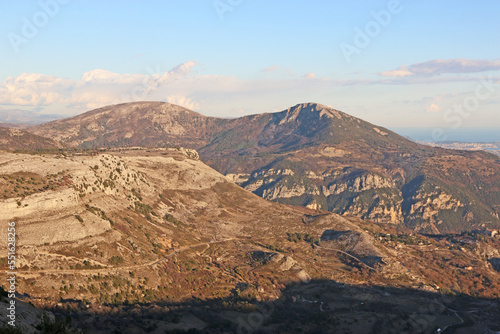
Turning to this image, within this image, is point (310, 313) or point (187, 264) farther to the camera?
point (187, 264)

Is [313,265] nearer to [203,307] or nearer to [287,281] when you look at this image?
[287,281]

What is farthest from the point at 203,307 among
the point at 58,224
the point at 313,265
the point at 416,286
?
the point at 416,286

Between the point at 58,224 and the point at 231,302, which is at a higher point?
the point at 58,224

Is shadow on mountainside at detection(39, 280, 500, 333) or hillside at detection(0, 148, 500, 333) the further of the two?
hillside at detection(0, 148, 500, 333)

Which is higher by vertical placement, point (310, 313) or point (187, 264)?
point (187, 264)

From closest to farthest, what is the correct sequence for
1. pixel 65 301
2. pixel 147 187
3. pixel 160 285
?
pixel 65 301 < pixel 160 285 < pixel 147 187

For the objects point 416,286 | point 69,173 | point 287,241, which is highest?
point 69,173

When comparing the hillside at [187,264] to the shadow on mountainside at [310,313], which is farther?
the hillside at [187,264]

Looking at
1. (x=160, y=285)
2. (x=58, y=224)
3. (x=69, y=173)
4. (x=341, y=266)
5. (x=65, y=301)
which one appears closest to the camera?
(x=65, y=301)
